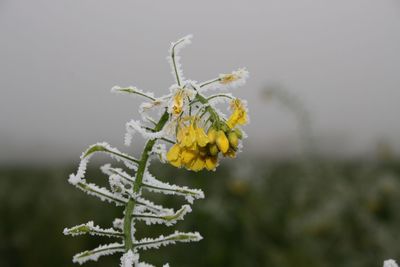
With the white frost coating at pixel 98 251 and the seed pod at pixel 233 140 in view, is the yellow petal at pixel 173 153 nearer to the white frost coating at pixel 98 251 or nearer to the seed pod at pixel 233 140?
the seed pod at pixel 233 140

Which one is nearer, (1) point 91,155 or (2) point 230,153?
(1) point 91,155

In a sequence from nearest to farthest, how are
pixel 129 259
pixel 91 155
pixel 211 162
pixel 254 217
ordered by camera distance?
pixel 129 259 < pixel 91 155 < pixel 211 162 < pixel 254 217

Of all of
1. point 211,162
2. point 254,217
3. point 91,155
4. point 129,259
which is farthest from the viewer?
point 254,217

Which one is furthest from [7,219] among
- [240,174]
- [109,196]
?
[109,196]

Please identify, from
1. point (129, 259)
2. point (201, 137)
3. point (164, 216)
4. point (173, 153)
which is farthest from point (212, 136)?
point (129, 259)

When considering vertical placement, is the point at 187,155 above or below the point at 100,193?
above

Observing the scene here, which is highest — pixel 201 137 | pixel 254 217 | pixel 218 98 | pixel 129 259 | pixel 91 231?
pixel 254 217

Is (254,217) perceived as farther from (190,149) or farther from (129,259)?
(129,259)

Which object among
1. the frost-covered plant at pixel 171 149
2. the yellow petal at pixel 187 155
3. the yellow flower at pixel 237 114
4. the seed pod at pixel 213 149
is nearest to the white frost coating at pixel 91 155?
the frost-covered plant at pixel 171 149
